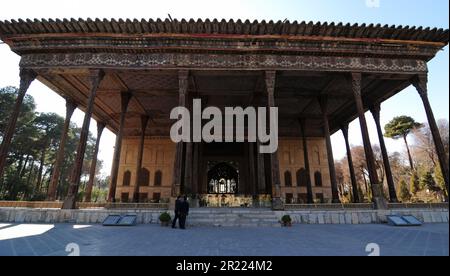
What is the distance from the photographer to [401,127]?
32.4 meters

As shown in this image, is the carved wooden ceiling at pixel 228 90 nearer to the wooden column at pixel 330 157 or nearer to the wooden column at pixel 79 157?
the wooden column at pixel 330 157

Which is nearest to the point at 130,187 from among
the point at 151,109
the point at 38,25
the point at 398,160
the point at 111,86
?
the point at 151,109

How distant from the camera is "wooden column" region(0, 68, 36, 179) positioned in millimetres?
10094

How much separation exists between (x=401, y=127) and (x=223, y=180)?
2718 centimetres

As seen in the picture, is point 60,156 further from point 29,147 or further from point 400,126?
point 400,126

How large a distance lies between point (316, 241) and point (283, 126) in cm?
1695

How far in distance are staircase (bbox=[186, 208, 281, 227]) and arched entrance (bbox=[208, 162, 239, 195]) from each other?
14.2 m

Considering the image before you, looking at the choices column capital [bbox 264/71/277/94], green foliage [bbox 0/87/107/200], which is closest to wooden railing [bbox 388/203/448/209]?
column capital [bbox 264/71/277/94]

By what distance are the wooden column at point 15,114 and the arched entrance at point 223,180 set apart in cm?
1603

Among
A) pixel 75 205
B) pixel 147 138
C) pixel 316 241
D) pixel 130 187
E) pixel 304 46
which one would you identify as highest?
pixel 304 46

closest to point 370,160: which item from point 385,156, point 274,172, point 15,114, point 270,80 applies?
point 385,156

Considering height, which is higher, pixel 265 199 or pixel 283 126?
pixel 283 126
